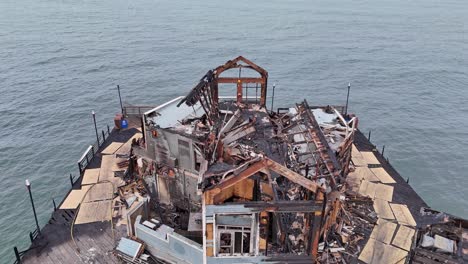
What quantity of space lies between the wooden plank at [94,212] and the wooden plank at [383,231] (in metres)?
23.4

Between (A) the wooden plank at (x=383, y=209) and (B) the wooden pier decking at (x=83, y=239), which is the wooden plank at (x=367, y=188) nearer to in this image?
(A) the wooden plank at (x=383, y=209)

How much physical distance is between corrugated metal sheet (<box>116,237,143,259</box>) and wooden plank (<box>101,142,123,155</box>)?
670 inches

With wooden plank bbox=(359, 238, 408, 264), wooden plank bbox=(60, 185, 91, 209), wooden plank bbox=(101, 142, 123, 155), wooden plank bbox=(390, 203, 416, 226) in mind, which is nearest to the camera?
wooden plank bbox=(359, 238, 408, 264)

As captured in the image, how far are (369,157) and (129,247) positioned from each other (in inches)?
1146

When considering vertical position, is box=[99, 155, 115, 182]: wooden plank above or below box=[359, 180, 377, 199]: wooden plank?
above

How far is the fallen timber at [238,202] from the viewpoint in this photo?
17.5 m

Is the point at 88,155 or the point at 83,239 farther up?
the point at 88,155

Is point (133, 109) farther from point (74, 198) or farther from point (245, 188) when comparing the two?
point (245, 188)

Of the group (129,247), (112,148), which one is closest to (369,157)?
(129,247)

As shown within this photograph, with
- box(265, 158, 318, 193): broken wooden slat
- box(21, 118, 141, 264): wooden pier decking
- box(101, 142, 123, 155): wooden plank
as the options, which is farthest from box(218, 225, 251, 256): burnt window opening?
box(101, 142, 123, 155): wooden plank

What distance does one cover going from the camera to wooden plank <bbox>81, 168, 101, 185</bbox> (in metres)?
34.4

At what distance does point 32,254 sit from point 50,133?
36.5m

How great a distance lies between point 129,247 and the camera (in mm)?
24828

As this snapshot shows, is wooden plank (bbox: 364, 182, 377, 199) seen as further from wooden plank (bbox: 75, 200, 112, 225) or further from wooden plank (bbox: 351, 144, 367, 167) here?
wooden plank (bbox: 75, 200, 112, 225)
